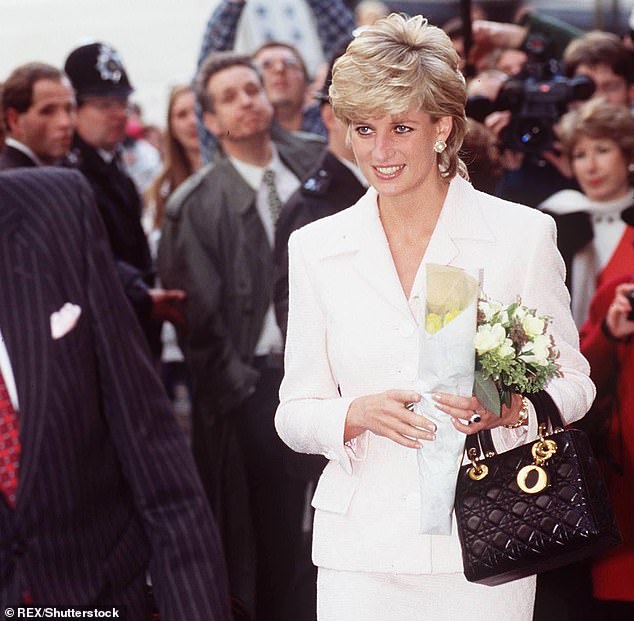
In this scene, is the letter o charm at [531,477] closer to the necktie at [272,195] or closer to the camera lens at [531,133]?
the camera lens at [531,133]

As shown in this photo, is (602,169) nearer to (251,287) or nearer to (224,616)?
(251,287)

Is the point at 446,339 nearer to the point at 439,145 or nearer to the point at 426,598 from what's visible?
the point at 439,145

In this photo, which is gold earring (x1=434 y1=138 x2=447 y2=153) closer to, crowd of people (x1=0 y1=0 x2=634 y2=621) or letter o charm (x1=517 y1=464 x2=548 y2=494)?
crowd of people (x1=0 y1=0 x2=634 y2=621)

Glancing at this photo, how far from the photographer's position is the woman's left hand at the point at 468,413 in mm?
2326

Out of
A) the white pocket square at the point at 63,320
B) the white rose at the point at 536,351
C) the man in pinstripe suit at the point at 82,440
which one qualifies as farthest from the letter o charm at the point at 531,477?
the white pocket square at the point at 63,320

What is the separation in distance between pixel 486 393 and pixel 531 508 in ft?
0.91

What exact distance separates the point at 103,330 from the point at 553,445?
3.20ft

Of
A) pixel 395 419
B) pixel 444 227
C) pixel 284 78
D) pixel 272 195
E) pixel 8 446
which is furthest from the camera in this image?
pixel 284 78

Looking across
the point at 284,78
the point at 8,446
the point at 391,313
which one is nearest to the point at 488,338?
the point at 391,313

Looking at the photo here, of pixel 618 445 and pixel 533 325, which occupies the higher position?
pixel 533 325

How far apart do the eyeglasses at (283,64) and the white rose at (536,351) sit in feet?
15.2

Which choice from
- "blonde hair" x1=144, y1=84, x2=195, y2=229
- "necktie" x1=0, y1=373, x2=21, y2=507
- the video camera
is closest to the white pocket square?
"necktie" x1=0, y1=373, x2=21, y2=507

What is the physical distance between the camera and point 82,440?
2600 millimetres

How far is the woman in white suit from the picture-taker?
254 cm
